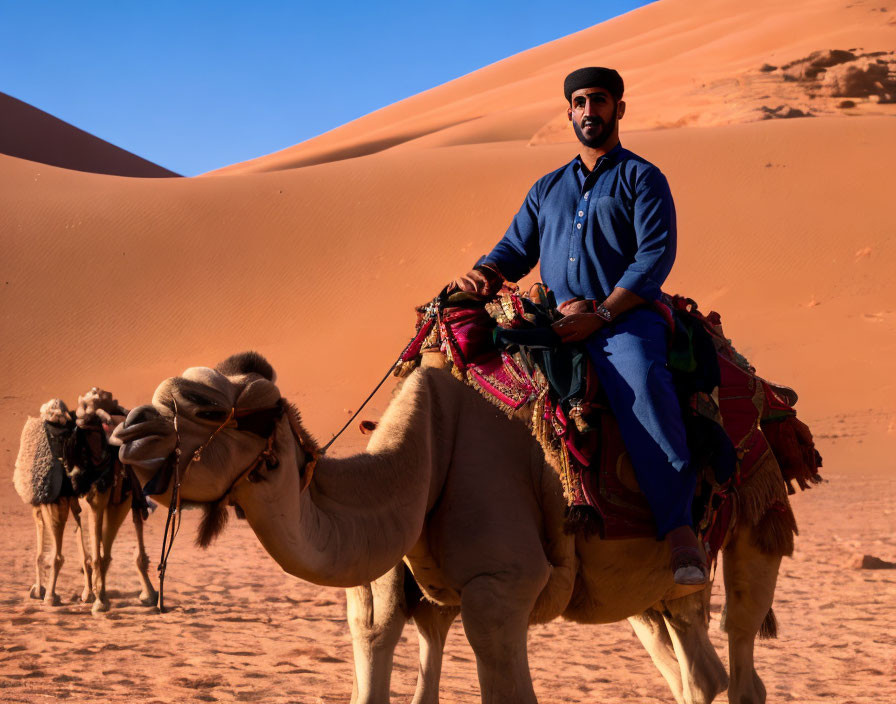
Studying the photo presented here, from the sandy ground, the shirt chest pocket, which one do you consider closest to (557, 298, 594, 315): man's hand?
the shirt chest pocket

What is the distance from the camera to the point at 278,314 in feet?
87.6

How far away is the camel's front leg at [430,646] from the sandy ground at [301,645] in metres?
2.39

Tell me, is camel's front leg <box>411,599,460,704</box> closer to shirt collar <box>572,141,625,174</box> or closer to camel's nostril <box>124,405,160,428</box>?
camel's nostril <box>124,405,160,428</box>

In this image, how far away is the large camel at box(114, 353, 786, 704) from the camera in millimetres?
2891

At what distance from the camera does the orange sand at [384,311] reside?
24.7 ft

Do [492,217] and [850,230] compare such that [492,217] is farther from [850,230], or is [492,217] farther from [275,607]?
[275,607]

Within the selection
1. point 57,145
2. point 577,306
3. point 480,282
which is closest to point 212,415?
point 480,282

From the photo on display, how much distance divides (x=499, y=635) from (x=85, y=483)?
704 cm

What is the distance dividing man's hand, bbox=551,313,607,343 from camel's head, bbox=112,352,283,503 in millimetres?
1245

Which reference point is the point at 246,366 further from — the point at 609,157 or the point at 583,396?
the point at 609,157

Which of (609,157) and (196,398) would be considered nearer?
(196,398)

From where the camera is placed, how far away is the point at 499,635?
11.1 ft

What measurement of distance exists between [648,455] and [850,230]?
23.4m

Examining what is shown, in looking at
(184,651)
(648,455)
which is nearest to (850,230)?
(184,651)
